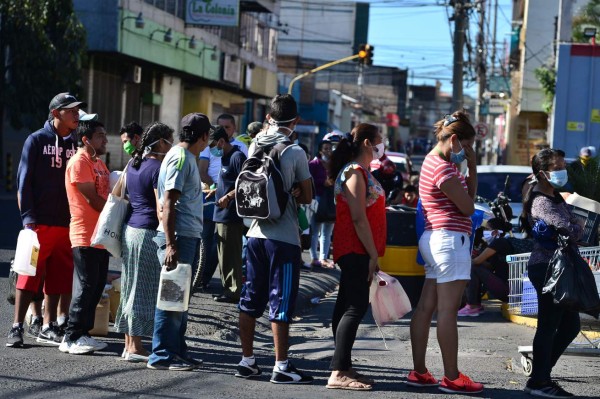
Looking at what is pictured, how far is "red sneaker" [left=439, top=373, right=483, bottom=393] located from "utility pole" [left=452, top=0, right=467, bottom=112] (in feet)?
77.2

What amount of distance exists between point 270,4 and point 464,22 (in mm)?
20606

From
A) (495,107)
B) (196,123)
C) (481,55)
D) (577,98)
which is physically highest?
(481,55)

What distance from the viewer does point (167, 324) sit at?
315 inches

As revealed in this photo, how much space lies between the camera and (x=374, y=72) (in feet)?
383

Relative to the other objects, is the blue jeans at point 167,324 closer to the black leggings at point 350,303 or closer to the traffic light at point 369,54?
the black leggings at point 350,303

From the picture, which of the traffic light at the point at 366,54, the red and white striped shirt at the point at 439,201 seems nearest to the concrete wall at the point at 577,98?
the red and white striped shirt at the point at 439,201

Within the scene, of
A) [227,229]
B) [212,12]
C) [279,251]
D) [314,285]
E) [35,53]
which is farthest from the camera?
[212,12]

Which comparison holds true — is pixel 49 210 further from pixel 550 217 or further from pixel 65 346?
pixel 550 217

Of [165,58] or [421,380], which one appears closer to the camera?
[421,380]

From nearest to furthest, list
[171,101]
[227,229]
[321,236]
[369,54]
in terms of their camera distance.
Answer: [227,229] < [321,236] < [369,54] < [171,101]

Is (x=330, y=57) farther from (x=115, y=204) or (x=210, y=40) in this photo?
(x=115, y=204)

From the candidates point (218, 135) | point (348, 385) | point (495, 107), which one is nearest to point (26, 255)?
point (348, 385)

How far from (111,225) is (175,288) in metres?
0.76

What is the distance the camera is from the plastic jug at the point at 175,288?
25.6 ft
